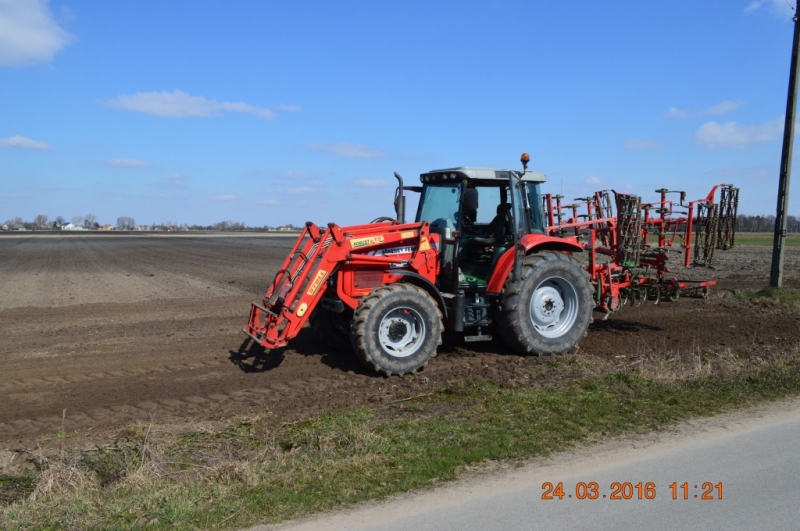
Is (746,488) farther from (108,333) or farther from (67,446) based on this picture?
(108,333)

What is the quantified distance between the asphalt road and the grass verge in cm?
28

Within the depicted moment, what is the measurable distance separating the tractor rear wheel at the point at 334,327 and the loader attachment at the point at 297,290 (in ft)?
3.23

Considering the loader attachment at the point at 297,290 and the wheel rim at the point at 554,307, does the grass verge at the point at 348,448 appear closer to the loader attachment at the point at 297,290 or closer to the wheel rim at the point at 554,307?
the wheel rim at the point at 554,307

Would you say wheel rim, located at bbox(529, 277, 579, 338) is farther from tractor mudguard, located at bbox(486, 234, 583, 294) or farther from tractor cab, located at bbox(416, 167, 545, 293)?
tractor cab, located at bbox(416, 167, 545, 293)

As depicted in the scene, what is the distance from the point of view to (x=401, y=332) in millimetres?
7969

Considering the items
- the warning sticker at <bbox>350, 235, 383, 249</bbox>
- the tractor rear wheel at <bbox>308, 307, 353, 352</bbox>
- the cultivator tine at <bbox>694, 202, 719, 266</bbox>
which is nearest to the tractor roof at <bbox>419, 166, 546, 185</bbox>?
the warning sticker at <bbox>350, 235, 383, 249</bbox>

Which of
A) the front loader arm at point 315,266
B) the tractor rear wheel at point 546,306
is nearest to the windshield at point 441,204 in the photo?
the front loader arm at point 315,266

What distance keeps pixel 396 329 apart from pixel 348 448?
276 centimetres

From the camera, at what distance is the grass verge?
4262 mm

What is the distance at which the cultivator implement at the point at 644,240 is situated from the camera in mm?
9836

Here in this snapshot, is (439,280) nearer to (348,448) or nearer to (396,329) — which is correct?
(396,329)

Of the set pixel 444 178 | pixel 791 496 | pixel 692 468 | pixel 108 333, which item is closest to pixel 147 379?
pixel 108 333

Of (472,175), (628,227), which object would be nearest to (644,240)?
(628,227)

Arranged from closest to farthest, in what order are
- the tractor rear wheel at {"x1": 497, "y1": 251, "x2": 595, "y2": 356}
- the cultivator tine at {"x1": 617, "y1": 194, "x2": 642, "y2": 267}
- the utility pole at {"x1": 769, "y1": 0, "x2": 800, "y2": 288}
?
the tractor rear wheel at {"x1": 497, "y1": 251, "x2": 595, "y2": 356}, the cultivator tine at {"x1": 617, "y1": 194, "x2": 642, "y2": 267}, the utility pole at {"x1": 769, "y1": 0, "x2": 800, "y2": 288}
